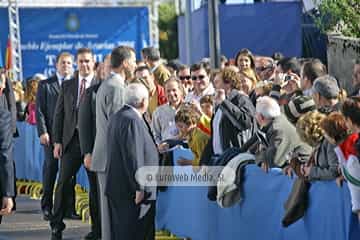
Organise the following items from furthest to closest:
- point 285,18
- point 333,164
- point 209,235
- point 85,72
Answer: point 285,18, point 85,72, point 209,235, point 333,164

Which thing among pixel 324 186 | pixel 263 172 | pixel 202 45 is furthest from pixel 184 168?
pixel 202 45

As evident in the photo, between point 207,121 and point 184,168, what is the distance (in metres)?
0.55

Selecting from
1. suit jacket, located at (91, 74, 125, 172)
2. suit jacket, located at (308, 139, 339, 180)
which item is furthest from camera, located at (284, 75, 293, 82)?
suit jacket, located at (308, 139, 339, 180)

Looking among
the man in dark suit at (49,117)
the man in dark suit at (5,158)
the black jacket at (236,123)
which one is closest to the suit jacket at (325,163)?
the black jacket at (236,123)

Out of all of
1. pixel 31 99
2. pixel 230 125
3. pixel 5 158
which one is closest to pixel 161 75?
pixel 230 125

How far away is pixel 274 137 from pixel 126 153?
130 cm

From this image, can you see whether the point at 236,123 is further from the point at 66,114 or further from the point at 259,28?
the point at 259,28

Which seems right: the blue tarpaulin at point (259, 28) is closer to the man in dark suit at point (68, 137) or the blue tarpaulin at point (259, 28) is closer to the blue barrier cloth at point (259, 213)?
the man in dark suit at point (68, 137)

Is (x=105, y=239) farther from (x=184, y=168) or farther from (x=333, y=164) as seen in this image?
(x=333, y=164)

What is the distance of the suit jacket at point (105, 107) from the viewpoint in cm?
1058

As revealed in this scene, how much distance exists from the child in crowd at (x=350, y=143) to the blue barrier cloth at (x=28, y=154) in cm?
1113

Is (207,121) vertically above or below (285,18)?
below

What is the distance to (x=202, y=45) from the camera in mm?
21156

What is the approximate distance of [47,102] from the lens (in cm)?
1434
